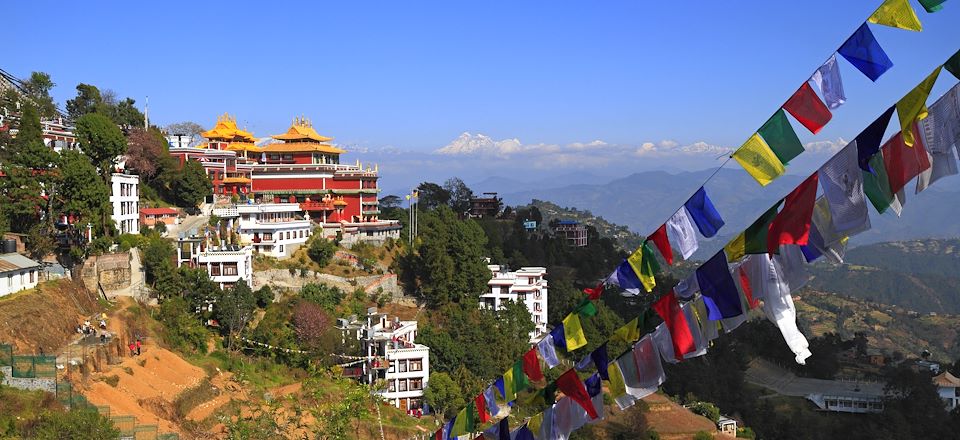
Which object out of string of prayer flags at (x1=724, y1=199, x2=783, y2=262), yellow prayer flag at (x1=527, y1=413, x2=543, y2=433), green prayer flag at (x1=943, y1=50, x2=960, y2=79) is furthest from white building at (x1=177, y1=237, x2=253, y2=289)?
green prayer flag at (x1=943, y1=50, x2=960, y2=79)

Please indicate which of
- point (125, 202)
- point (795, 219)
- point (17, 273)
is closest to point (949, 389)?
point (125, 202)

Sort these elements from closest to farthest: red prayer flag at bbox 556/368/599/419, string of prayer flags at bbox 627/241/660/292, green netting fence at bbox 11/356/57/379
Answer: string of prayer flags at bbox 627/241/660/292 < red prayer flag at bbox 556/368/599/419 < green netting fence at bbox 11/356/57/379

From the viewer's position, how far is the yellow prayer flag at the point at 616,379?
27.1 feet

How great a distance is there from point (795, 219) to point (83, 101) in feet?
146

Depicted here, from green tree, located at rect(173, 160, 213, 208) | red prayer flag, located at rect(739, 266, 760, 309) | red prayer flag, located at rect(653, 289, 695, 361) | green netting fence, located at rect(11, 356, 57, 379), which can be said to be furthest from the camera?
green tree, located at rect(173, 160, 213, 208)

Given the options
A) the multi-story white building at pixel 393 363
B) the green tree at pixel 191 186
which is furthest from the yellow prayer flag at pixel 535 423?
the green tree at pixel 191 186

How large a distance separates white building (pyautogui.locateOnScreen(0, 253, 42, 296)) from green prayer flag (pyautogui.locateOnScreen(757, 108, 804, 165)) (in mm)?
21263

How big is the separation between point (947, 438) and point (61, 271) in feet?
118

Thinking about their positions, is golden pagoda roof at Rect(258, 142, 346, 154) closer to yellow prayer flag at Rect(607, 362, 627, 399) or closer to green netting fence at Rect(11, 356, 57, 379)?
green netting fence at Rect(11, 356, 57, 379)

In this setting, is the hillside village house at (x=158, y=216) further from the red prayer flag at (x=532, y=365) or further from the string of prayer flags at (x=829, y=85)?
the string of prayer flags at (x=829, y=85)

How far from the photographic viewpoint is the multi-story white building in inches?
1258

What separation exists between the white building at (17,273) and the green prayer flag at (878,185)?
22019 mm

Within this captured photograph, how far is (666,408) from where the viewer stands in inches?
1528

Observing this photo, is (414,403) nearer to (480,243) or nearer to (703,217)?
(480,243)
